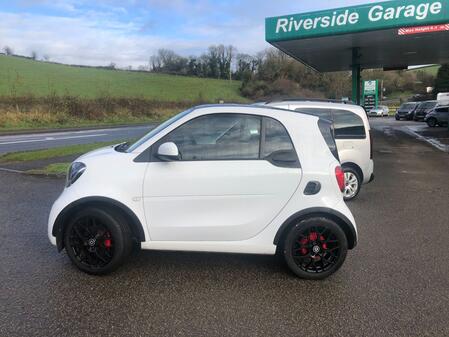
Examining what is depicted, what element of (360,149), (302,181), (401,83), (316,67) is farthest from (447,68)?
(302,181)

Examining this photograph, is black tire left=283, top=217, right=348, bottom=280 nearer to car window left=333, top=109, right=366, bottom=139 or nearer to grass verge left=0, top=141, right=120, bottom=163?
car window left=333, top=109, right=366, bottom=139

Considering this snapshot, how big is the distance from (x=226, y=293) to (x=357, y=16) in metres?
14.8

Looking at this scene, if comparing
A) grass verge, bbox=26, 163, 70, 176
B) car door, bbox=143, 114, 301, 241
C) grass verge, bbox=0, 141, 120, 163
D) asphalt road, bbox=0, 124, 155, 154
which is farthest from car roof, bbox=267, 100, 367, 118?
grass verge, bbox=0, 141, 120, 163

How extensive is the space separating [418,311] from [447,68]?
76163 mm

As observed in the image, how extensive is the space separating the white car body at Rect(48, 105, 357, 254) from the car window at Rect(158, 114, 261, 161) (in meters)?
0.10

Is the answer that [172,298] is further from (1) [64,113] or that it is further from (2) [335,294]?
(1) [64,113]

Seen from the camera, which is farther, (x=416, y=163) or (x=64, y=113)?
(x=64, y=113)

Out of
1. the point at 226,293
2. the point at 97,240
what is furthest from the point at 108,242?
the point at 226,293

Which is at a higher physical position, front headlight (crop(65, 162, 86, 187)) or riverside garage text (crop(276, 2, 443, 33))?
riverside garage text (crop(276, 2, 443, 33))

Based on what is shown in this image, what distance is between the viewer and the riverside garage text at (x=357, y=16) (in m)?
15.9

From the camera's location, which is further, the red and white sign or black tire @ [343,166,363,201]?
the red and white sign

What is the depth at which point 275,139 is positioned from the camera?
185 inches

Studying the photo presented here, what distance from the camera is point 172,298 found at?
419 centimetres

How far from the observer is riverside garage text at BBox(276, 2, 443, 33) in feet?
52.2
